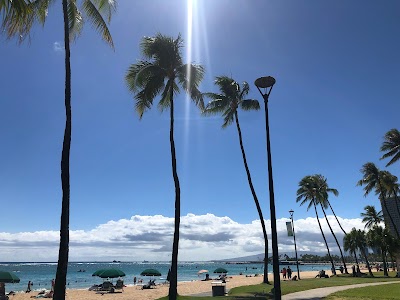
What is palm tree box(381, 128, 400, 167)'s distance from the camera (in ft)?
135

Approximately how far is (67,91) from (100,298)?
24721 mm

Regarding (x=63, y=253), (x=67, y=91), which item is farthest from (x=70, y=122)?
(x=63, y=253)

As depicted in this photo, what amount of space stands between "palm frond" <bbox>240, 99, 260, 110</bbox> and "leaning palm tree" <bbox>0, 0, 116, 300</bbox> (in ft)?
56.7

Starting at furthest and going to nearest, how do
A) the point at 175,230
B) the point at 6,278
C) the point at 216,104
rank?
the point at 216,104, the point at 6,278, the point at 175,230

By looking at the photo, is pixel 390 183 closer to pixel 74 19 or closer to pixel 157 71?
pixel 157 71

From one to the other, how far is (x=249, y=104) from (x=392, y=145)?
2264 centimetres

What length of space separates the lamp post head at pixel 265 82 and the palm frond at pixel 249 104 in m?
16.4

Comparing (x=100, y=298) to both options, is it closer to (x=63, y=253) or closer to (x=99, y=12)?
(x=63, y=253)

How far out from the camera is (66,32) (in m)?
13.6

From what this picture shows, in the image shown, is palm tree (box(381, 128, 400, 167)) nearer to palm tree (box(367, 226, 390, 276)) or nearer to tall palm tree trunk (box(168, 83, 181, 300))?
palm tree (box(367, 226, 390, 276))

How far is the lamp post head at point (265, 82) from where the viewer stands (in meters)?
14.1

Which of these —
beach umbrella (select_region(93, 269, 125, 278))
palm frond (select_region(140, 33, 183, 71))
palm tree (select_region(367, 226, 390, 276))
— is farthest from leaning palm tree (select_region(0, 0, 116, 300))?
palm tree (select_region(367, 226, 390, 276))

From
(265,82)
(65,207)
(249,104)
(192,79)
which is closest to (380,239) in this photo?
(249,104)

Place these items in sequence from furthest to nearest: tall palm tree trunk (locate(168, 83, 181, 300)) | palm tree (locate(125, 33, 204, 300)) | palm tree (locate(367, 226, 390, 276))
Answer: palm tree (locate(367, 226, 390, 276)) < palm tree (locate(125, 33, 204, 300)) < tall palm tree trunk (locate(168, 83, 181, 300))
